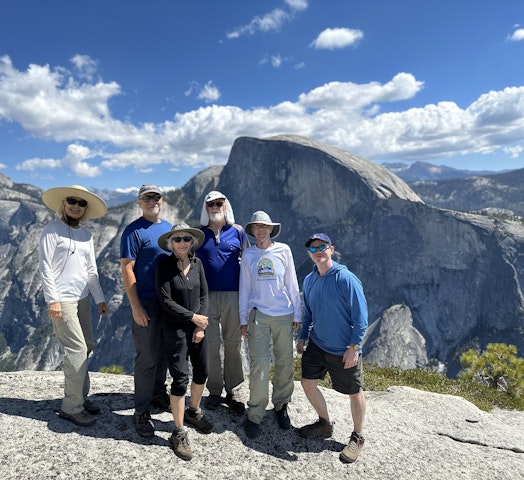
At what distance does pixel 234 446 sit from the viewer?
22.5 feet

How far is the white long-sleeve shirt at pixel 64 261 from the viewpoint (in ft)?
21.3

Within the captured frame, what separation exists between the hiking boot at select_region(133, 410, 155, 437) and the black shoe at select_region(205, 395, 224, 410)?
134 cm

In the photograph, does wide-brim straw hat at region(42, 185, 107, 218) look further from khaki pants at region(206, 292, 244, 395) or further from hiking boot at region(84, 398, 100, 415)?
hiking boot at region(84, 398, 100, 415)

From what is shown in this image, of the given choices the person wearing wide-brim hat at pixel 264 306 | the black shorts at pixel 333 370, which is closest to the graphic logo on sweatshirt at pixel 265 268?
the person wearing wide-brim hat at pixel 264 306

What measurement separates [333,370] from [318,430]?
1.39m

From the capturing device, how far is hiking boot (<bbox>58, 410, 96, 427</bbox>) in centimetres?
677

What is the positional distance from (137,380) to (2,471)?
213cm

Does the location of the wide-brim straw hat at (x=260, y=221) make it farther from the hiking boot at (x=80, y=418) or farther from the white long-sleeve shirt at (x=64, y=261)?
the hiking boot at (x=80, y=418)

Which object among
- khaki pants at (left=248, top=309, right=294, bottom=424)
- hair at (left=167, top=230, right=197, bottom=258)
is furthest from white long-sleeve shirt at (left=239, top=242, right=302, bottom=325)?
hair at (left=167, top=230, right=197, bottom=258)

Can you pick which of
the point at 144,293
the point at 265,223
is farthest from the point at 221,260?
the point at 144,293

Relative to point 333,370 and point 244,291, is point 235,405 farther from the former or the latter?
point 244,291

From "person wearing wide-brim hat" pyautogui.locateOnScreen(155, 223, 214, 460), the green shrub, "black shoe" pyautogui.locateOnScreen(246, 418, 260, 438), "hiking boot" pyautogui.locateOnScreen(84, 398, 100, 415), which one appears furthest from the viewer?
the green shrub

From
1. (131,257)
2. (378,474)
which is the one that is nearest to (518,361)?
(378,474)

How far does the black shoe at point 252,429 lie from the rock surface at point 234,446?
0.11 m
